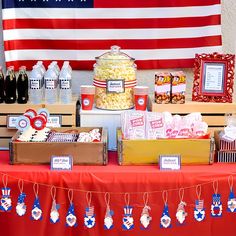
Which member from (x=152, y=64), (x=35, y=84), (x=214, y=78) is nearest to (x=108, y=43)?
(x=152, y=64)

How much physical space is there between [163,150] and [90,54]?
1.12 m

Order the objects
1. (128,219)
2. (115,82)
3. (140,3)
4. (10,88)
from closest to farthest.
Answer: (128,219) < (115,82) < (10,88) < (140,3)

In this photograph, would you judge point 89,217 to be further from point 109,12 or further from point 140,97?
point 109,12

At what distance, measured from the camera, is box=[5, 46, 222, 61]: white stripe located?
130 inches

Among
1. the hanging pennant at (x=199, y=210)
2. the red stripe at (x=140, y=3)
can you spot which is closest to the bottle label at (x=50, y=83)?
the red stripe at (x=140, y=3)

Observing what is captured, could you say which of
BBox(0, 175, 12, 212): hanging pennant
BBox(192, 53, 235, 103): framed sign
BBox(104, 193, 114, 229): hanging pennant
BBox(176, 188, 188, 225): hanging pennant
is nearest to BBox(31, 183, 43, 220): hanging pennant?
BBox(0, 175, 12, 212): hanging pennant

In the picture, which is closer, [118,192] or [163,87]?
[118,192]

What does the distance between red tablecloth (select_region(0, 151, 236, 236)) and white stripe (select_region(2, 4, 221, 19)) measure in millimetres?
1131

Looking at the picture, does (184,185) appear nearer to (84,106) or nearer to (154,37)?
(84,106)

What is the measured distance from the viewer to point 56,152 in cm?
243

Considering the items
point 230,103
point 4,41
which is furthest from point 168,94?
point 4,41

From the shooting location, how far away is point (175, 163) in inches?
94.9

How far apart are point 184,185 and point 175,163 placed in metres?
0.11

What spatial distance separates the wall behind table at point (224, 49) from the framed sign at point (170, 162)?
1.06 m
